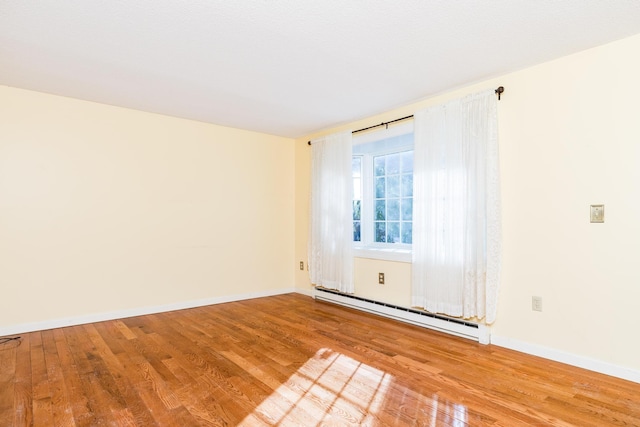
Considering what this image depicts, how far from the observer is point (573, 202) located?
2.67m

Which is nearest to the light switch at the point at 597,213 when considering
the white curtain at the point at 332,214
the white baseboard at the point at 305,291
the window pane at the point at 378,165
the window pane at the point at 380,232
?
the window pane at the point at 380,232

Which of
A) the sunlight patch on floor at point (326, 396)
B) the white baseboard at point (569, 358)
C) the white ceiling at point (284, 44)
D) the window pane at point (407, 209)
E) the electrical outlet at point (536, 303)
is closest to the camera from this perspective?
the sunlight patch on floor at point (326, 396)

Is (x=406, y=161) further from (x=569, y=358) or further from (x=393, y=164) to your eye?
(x=569, y=358)

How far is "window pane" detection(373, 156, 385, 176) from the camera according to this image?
4395 mm

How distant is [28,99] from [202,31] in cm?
238

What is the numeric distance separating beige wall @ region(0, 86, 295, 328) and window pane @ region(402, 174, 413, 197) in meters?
2.03

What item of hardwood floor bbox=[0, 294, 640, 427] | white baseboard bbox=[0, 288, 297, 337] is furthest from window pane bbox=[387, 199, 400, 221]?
white baseboard bbox=[0, 288, 297, 337]

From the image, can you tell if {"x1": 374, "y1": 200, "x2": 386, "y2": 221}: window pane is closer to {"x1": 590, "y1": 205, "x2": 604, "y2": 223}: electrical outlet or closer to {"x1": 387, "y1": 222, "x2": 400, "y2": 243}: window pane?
{"x1": 387, "y1": 222, "x2": 400, "y2": 243}: window pane

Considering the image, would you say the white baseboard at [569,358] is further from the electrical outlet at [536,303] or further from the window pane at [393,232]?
the window pane at [393,232]

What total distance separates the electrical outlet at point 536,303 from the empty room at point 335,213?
45mm

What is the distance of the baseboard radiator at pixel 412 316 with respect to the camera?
3.17m

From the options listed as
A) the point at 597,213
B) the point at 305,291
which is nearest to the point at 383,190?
the point at 305,291

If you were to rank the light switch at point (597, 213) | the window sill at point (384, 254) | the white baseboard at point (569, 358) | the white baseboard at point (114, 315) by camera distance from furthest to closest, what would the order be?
the window sill at point (384, 254) → the white baseboard at point (114, 315) → the light switch at point (597, 213) → the white baseboard at point (569, 358)

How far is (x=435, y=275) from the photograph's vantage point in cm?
343
